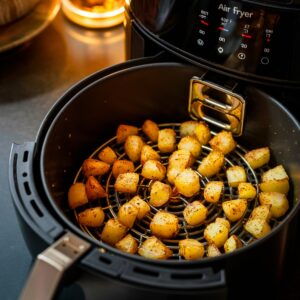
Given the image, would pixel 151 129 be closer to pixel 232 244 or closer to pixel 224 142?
pixel 224 142

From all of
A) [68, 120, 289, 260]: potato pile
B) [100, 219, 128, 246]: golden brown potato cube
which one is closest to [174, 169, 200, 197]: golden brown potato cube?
[68, 120, 289, 260]: potato pile

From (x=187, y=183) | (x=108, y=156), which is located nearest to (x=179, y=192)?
(x=187, y=183)

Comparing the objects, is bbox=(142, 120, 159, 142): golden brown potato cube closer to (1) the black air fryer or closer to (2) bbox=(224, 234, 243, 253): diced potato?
(1) the black air fryer

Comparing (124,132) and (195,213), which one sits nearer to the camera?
(195,213)

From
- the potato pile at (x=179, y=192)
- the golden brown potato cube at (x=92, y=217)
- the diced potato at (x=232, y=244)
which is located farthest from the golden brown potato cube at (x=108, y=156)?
the diced potato at (x=232, y=244)

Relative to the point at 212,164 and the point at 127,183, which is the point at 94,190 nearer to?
the point at 127,183

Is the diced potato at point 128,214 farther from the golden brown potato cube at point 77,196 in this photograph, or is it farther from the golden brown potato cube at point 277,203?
the golden brown potato cube at point 277,203

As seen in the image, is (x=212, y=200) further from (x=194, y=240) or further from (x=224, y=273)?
(x=224, y=273)
